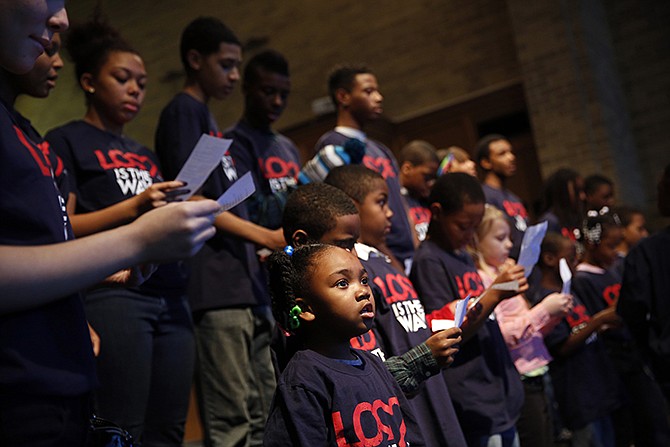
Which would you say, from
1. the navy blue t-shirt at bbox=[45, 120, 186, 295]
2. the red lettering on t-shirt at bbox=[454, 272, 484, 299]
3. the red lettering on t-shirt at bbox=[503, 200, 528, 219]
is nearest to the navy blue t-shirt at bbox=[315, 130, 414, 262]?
the red lettering on t-shirt at bbox=[454, 272, 484, 299]

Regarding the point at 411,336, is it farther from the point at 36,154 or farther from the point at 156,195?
the point at 36,154

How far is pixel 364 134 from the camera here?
349 cm

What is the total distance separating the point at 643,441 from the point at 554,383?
66cm

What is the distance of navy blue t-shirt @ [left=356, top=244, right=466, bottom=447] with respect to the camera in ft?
7.14

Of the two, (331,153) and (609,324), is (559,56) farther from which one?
(331,153)

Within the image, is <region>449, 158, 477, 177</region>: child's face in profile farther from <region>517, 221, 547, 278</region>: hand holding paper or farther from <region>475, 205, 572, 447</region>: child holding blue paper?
<region>517, 221, 547, 278</region>: hand holding paper

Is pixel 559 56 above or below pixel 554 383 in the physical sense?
above

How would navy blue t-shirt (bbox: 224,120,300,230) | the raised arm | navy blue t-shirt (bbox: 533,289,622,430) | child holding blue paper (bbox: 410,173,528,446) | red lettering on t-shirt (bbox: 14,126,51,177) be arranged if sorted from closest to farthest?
1. the raised arm
2. red lettering on t-shirt (bbox: 14,126,51,177)
3. child holding blue paper (bbox: 410,173,528,446)
4. navy blue t-shirt (bbox: 224,120,300,230)
5. navy blue t-shirt (bbox: 533,289,622,430)

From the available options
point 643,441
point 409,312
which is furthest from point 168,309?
point 643,441

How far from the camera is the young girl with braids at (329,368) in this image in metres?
1.64

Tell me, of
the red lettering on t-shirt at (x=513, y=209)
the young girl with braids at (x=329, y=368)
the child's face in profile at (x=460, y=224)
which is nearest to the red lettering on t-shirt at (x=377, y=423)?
the young girl with braids at (x=329, y=368)

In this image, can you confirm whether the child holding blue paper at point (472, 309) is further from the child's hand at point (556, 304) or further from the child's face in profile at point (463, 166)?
the child's face in profile at point (463, 166)

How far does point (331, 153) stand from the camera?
2.84 meters

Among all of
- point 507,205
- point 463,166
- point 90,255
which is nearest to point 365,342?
point 90,255
